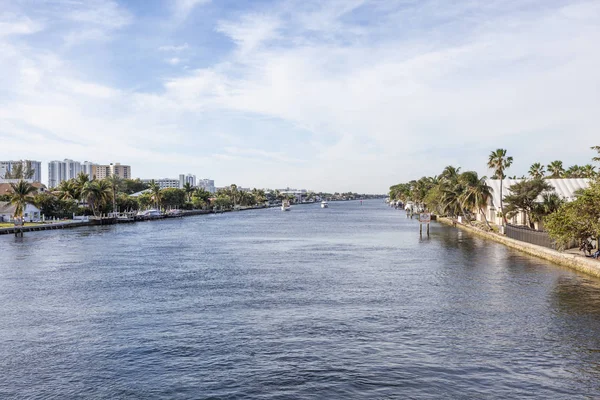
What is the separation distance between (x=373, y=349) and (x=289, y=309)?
8.30 meters

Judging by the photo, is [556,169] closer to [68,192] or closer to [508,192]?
[508,192]

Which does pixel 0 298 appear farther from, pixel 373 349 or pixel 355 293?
pixel 373 349

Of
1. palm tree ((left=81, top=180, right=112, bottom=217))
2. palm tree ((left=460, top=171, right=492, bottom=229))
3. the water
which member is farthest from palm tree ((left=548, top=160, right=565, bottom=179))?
palm tree ((left=81, top=180, right=112, bottom=217))

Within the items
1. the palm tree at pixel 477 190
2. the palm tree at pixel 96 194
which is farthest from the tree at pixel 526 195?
the palm tree at pixel 96 194

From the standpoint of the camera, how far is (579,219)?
39.8 metres

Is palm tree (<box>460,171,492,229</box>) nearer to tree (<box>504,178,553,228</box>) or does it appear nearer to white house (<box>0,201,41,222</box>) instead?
tree (<box>504,178,553,228</box>)

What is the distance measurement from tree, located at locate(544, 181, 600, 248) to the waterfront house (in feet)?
87.9

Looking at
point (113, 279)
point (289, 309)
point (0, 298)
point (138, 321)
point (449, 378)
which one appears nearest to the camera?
point (449, 378)

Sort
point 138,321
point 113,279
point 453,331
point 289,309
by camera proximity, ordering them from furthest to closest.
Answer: point 113,279 < point 289,309 < point 138,321 < point 453,331

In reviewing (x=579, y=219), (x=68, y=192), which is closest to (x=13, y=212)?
(x=68, y=192)

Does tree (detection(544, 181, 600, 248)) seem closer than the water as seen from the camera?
No

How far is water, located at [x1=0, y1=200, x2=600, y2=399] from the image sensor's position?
18312 millimetres

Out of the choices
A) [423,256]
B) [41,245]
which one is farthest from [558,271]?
[41,245]

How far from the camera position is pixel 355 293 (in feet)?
113
